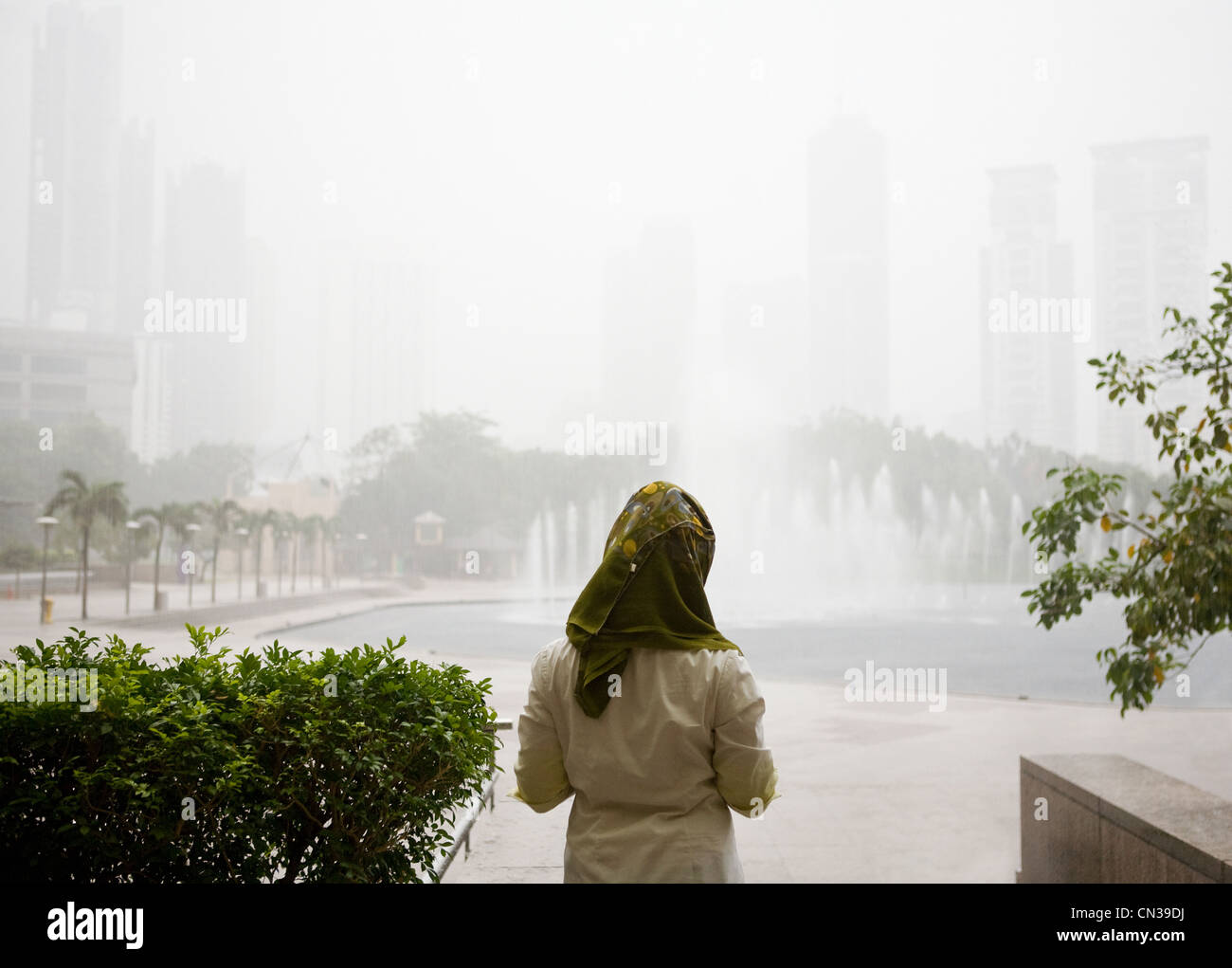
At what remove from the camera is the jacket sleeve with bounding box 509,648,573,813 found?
1908 mm

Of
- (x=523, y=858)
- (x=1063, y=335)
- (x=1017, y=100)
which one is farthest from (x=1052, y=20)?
(x=523, y=858)

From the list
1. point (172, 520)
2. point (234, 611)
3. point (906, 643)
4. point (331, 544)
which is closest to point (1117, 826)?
point (906, 643)

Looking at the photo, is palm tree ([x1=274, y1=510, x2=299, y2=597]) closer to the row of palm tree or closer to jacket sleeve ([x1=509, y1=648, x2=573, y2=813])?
the row of palm tree

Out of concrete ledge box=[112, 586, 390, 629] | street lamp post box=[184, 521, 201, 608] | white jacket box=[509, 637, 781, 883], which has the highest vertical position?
white jacket box=[509, 637, 781, 883]

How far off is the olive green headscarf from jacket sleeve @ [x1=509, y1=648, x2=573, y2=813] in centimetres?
10

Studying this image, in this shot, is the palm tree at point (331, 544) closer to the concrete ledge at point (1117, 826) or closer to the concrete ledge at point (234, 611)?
the concrete ledge at point (234, 611)

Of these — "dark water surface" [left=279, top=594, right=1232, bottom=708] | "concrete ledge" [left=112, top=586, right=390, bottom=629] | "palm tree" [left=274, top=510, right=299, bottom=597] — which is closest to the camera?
"dark water surface" [left=279, top=594, right=1232, bottom=708]

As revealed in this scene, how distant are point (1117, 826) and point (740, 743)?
7.38 feet

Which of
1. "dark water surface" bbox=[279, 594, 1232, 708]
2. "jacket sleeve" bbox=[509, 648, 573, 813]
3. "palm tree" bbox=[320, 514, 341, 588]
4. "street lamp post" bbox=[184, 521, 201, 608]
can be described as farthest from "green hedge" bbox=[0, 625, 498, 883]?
"palm tree" bbox=[320, 514, 341, 588]

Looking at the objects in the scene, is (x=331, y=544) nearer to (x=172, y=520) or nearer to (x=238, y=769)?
(x=172, y=520)

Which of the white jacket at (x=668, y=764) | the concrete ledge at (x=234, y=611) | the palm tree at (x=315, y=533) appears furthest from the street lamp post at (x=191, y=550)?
the white jacket at (x=668, y=764)

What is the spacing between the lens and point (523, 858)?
452 cm

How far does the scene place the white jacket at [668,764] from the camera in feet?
5.91
